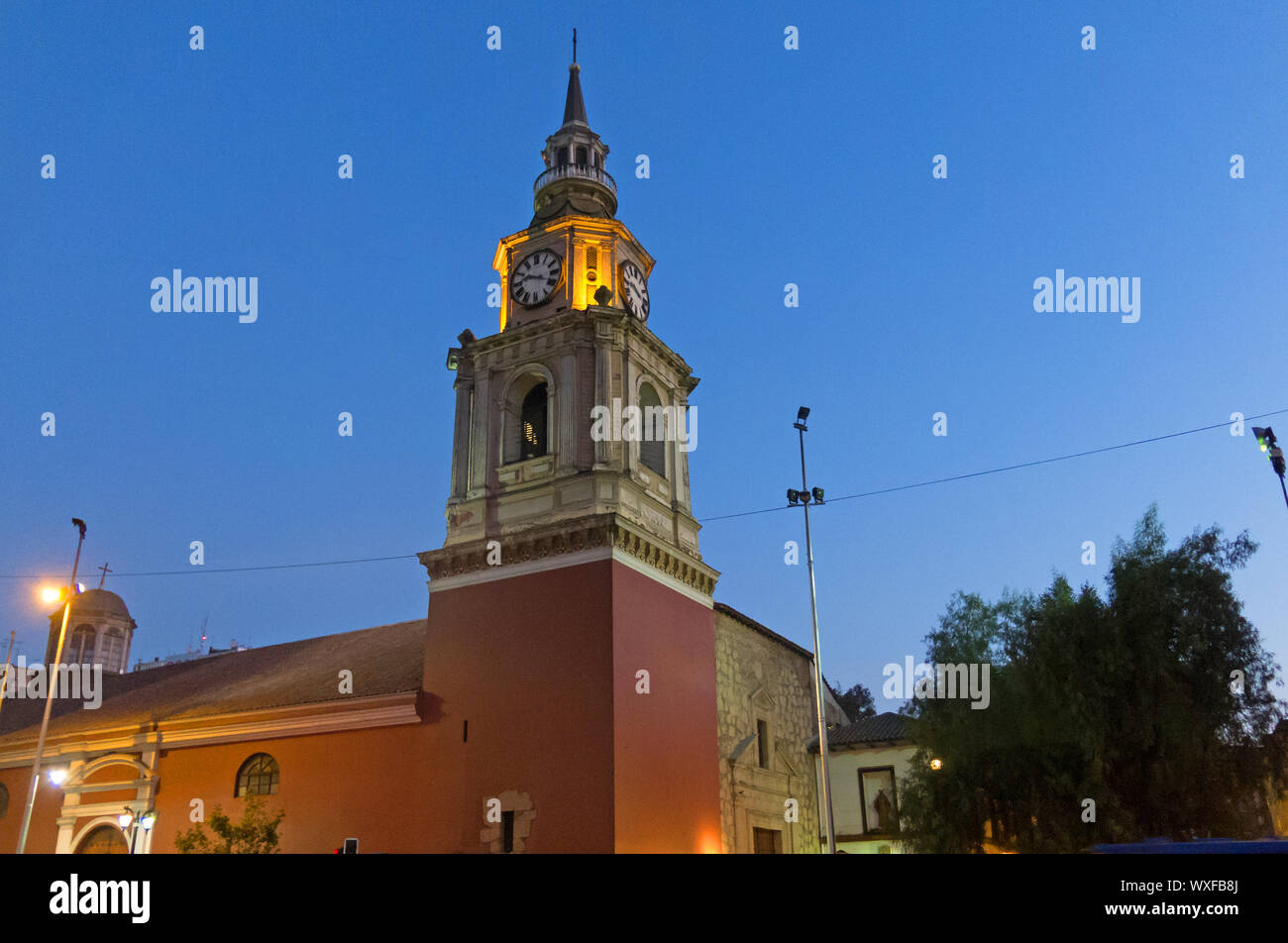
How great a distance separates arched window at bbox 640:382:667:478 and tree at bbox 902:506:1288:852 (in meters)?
11.1

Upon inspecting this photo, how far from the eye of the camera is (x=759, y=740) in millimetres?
Answer: 30031

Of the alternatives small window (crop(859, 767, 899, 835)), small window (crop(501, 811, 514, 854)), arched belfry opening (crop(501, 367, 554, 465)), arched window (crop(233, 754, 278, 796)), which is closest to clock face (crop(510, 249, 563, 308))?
arched belfry opening (crop(501, 367, 554, 465))

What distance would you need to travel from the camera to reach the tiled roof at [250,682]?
27703 mm

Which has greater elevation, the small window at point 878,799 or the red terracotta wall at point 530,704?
the red terracotta wall at point 530,704

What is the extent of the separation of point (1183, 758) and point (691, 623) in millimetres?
12415

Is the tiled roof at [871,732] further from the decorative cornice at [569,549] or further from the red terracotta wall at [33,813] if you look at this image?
the red terracotta wall at [33,813]

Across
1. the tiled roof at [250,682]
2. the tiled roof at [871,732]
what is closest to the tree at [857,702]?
the tiled roof at [871,732]

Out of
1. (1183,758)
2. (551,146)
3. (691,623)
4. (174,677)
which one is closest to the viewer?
(1183,758)

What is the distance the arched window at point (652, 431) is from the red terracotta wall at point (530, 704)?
5641mm

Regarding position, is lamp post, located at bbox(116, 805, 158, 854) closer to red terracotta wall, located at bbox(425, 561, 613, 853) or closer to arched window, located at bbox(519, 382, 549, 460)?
red terracotta wall, located at bbox(425, 561, 613, 853)

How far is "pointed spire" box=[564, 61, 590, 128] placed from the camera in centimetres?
3262

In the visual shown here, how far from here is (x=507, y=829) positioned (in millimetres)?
22344
